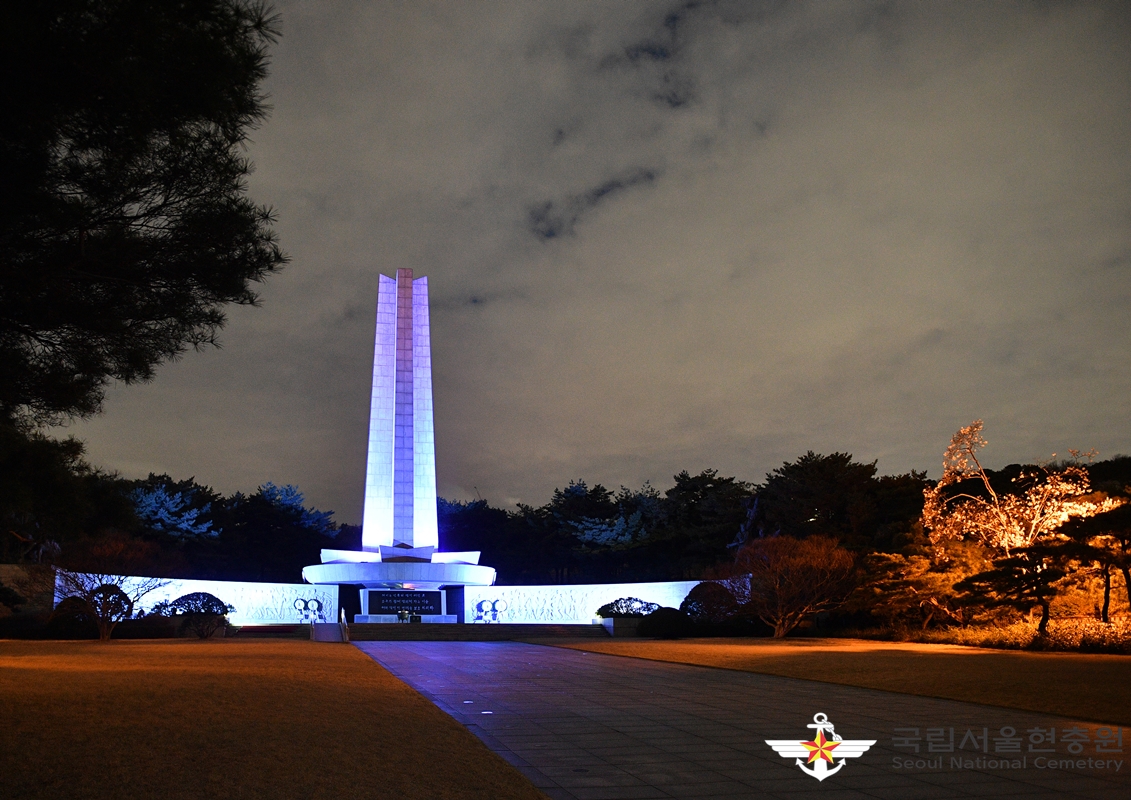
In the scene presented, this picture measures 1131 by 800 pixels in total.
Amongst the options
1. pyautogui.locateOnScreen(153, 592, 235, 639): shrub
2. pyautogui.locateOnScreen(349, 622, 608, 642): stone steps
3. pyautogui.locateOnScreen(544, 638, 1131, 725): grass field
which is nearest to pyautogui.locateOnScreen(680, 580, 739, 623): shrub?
pyautogui.locateOnScreen(349, 622, 608, 642): stone steps

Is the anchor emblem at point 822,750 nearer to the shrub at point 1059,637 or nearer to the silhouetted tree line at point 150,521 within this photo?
the silhouetted tree line at point 150,521

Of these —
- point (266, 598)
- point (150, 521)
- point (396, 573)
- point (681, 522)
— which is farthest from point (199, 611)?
point (681, 522)

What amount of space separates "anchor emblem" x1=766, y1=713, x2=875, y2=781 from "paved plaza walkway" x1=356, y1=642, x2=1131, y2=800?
0.07m

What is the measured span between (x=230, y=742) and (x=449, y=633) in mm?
18926

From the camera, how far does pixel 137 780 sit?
4.01 metres

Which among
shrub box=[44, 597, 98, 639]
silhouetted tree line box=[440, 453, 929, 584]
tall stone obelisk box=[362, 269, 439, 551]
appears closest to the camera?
shrub box=[44, 597, 98, 639]

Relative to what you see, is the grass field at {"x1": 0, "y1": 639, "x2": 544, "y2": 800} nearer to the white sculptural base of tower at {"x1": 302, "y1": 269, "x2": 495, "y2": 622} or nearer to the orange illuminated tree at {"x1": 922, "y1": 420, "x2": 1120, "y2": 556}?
the orange illuminated tree at {"x1": 922, "y1": 420, "x2": 1120, "y2": 556}

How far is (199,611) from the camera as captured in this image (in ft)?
77.6

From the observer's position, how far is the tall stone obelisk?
1183 inches

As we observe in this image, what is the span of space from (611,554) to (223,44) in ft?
117

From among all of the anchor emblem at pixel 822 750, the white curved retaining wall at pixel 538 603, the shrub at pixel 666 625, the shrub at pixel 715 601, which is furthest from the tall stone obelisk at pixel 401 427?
the anchor emblem at pixel 822 750

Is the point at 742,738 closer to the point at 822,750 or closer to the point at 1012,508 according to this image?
the point at 822,750

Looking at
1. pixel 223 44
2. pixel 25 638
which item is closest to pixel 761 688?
pixel 223 44

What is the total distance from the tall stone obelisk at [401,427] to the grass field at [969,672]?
15926 millimetres
